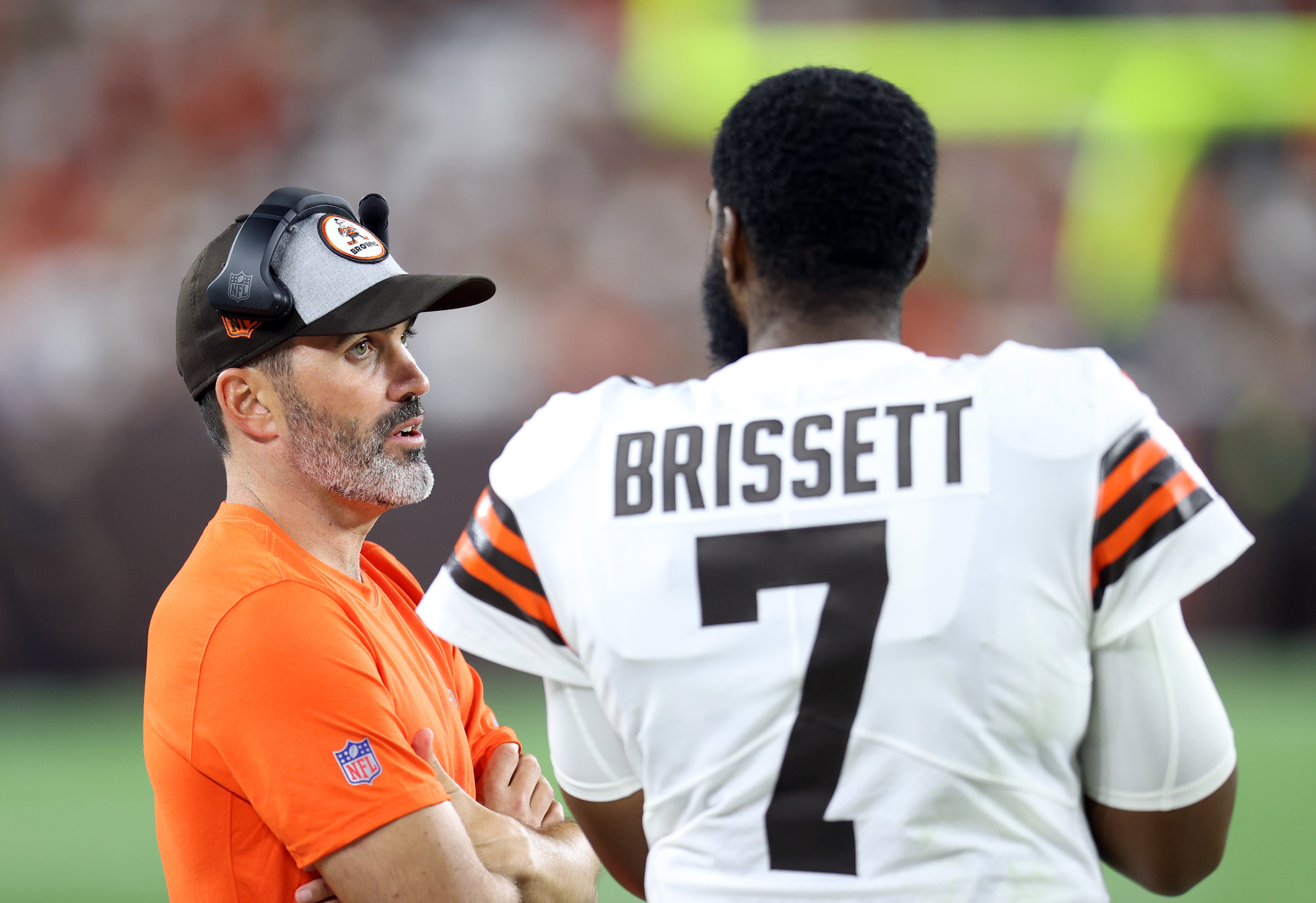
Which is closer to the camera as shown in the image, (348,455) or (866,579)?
(866,579)

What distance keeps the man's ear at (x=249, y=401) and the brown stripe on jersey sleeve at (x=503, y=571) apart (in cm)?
69

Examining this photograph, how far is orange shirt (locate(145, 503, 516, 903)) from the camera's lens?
1613 mm

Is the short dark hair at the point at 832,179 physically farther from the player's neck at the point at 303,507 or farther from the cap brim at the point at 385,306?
the player's neck at the point at 303,507

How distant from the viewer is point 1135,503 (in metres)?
1.20

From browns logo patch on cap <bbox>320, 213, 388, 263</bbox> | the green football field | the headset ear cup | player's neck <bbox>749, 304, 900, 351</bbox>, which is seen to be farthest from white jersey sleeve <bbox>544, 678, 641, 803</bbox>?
the green football field

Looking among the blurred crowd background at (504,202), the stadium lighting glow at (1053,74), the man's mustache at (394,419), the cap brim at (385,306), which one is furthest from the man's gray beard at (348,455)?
the stadium lighting glow at (1053,74)

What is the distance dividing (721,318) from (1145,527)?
48 cm

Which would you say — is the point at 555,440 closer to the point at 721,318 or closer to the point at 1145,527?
the point at 721,318

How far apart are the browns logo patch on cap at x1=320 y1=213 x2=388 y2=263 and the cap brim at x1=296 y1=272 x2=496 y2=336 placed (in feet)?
0.15

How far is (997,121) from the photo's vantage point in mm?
10289

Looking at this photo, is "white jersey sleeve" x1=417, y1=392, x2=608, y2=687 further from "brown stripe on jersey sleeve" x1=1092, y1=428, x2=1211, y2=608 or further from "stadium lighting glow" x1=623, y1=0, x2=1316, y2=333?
"stadium lighting glow" x1=623, y1=0, x2=1316, y2=333

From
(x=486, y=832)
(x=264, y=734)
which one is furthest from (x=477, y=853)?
(x=264, y=734)

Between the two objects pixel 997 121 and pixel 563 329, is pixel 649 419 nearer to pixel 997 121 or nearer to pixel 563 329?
pixel 563 329

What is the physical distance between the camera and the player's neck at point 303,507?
194 cm
